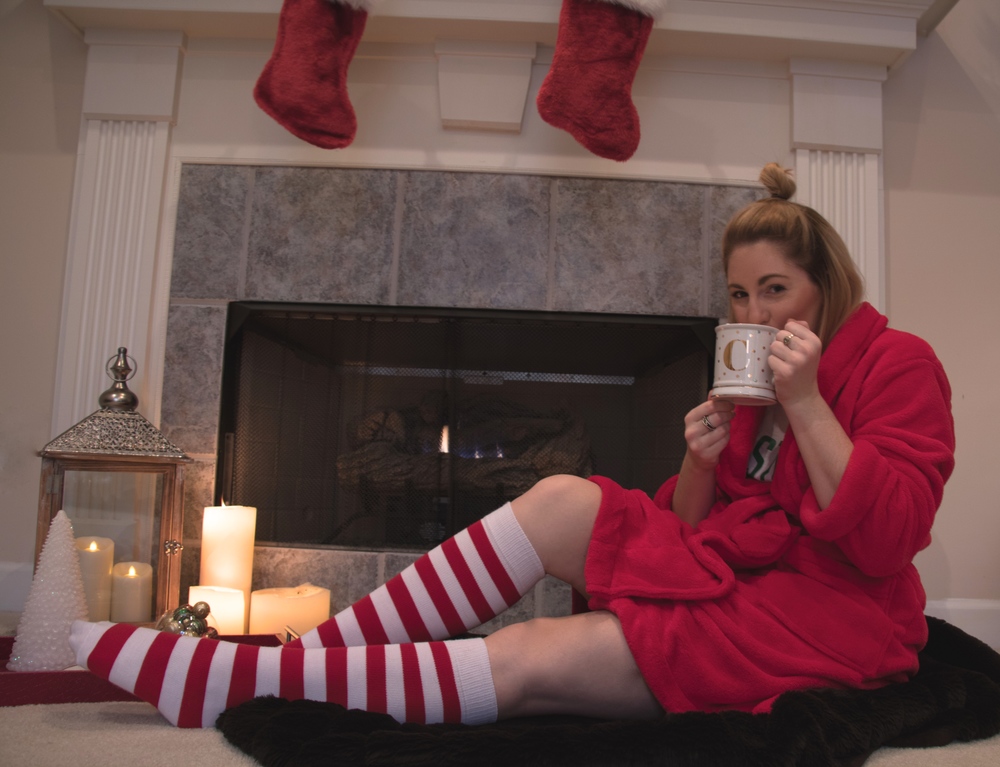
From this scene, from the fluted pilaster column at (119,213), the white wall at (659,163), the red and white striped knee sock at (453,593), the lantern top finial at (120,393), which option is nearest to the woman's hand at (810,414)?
the red and white striped knee sock at (453,593)

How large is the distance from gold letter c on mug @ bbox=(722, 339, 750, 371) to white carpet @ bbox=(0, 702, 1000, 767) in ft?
1.42

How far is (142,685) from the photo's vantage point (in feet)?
2.59

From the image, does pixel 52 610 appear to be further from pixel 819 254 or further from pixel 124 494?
pixel 819 254

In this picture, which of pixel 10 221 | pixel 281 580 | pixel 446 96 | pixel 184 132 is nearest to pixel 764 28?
pixel 446 96

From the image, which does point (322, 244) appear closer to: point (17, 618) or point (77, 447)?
point (77, 447)

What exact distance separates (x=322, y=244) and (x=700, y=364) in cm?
89

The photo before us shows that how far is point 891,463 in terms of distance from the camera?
868 millimetres

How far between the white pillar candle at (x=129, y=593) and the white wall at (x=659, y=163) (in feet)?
1.44

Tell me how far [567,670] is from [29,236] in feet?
5.38

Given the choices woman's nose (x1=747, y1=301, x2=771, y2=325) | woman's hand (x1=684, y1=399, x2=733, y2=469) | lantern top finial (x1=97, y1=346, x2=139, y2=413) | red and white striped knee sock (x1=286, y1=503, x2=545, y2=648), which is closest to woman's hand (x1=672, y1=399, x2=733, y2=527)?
→ woman's hand (x1=684, y1=399, x2=733, y2=469)

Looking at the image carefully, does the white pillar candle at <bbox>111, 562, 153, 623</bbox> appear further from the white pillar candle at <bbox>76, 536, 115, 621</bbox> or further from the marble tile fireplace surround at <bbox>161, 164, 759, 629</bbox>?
the marble tile fireplace surround at <bbox>161, 164, 759, 629</bbox>

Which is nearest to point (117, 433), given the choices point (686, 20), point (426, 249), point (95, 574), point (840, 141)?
point (95, 574)

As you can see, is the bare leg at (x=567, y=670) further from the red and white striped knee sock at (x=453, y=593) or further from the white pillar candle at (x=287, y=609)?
the white pillar candle at (x=287, y=609)

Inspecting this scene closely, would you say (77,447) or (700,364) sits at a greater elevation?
(700,364)
